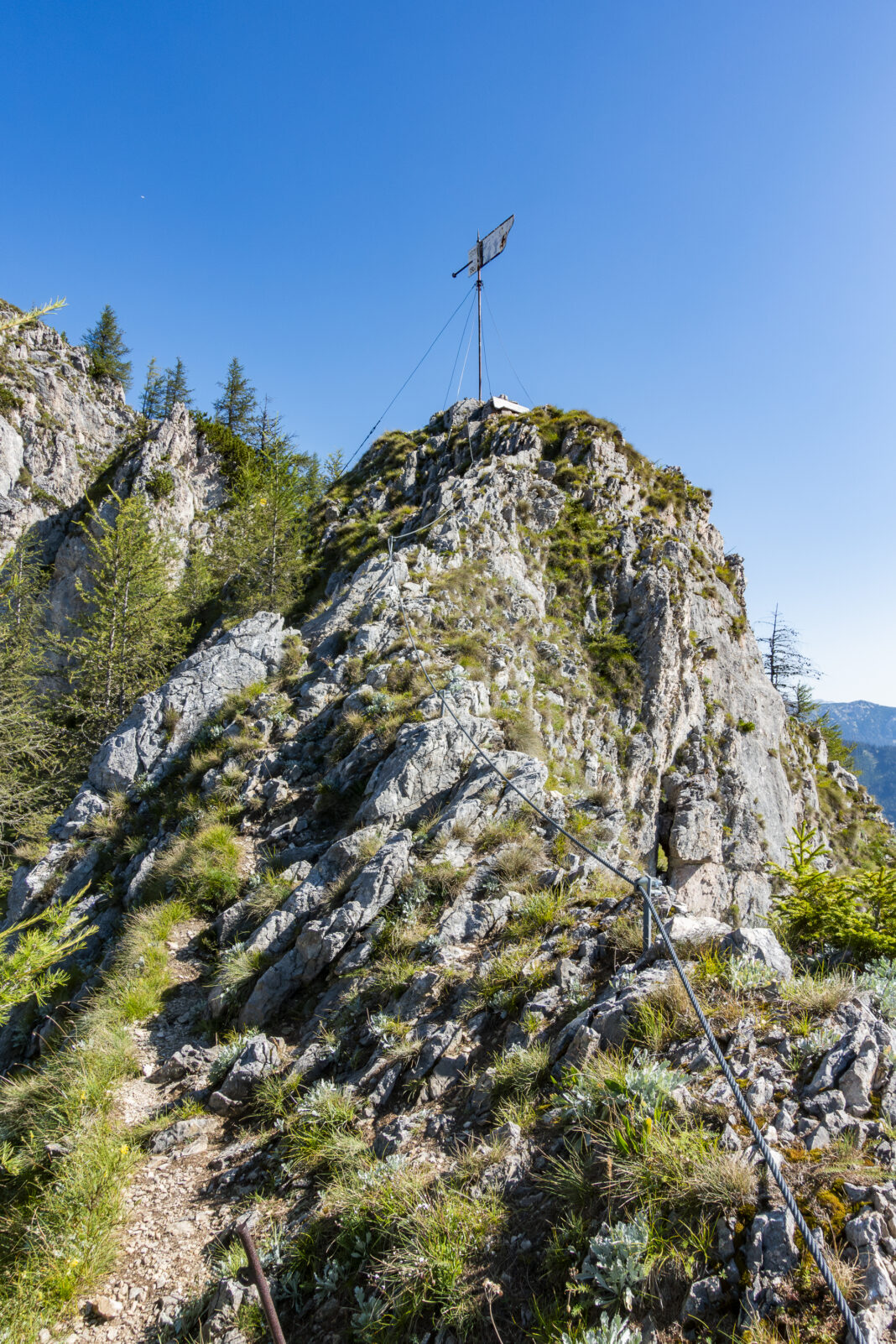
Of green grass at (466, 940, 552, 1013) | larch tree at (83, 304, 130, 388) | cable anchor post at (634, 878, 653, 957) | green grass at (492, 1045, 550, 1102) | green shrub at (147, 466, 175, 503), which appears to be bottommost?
green grass at (492, 1045, 550, 1102)

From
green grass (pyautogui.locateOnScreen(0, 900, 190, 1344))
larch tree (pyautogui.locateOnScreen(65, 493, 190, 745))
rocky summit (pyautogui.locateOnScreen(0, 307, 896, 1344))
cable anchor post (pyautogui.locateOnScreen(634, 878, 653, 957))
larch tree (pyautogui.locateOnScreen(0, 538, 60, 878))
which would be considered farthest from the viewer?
larch tree (pyautogui.locateOnScreen(65, 493, 190, 745))

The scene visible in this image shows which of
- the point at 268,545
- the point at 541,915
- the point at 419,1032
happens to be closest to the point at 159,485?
the point at 268,545

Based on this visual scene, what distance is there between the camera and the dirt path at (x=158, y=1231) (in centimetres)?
454

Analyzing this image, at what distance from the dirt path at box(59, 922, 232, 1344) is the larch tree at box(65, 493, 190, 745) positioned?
1763 centimetres

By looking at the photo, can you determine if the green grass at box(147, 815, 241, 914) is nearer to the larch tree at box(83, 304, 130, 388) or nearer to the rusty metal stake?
the rusty metal stake

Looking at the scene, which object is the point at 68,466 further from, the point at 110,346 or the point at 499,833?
the point at 499,833

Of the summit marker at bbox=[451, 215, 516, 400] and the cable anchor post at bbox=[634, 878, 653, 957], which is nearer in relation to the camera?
the cable anchor post at bbox=[634, 878, 653, 957]

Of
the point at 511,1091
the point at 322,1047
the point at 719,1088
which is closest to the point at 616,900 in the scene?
the point at 511,1091

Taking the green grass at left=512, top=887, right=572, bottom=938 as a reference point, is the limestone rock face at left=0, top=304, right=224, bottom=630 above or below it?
above

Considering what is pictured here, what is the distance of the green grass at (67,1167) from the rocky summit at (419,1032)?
3 cm

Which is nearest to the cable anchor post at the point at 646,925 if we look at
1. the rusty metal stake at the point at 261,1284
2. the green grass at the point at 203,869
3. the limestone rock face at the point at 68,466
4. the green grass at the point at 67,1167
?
the rusty metal stake at the point at 261,1284

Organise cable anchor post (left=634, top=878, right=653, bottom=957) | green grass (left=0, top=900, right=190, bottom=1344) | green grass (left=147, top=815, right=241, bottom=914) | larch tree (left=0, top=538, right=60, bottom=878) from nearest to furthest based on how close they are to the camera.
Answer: green grass (left=0, top=900, right=190, bottom=1344)
cable anchor post (left=634, top=878, right=653, bottom=957)
green grass (left=147, top=815, right=241, bottom=914)
larch tree (left=0, top=538, right=60, bottom=878)

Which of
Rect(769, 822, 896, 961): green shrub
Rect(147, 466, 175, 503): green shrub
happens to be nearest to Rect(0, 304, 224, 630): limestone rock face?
Rect(147, 466, 175, 503): green shrub

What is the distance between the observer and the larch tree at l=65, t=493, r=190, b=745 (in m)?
22.0
